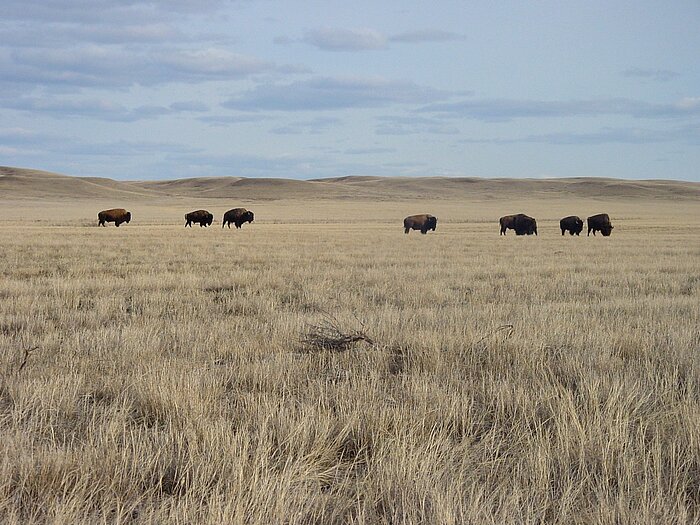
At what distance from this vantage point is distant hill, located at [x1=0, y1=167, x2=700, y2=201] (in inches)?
4700

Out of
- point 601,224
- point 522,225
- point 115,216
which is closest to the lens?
point 601,224

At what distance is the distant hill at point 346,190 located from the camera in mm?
119375

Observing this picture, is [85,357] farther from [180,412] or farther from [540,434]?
[540,434]

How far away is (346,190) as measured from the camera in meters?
134

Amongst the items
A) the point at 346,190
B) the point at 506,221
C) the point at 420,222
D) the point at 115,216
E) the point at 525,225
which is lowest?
the point at 115,216

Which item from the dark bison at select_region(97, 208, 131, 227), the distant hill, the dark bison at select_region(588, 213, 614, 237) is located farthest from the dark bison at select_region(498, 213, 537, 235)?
the distant hill

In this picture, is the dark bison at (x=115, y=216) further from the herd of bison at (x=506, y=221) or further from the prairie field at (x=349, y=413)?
the prairie field at (x=349, y=413)

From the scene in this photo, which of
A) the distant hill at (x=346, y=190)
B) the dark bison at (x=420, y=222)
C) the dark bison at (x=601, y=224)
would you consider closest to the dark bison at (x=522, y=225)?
the dark bison at (x=601, y=224)

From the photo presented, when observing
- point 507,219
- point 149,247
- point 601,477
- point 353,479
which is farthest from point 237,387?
point 507,219

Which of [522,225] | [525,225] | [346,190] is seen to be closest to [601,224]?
[525,225]

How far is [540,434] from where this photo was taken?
406cm

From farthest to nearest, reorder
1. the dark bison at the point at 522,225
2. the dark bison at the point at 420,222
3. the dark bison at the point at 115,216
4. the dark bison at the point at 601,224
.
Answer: the dark bison at the point at 115,216 < the dark bison at the point at 420,222 < the dark bison at the point at 522,225 < the dark bison at the point at 601,224

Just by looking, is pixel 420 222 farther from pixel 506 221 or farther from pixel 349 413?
pixel 349 413

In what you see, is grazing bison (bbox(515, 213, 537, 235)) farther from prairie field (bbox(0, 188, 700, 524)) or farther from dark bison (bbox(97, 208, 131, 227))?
prairie field (bbox(0, 188, 700, 524))
